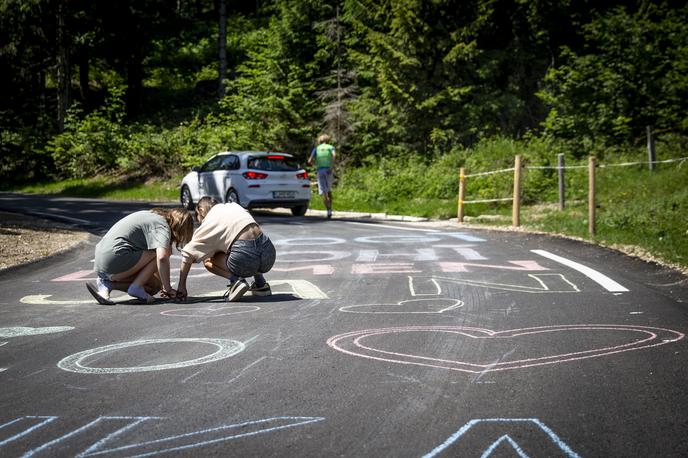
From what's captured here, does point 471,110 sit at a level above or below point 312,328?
above

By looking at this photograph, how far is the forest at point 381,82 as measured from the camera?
69.1 ft

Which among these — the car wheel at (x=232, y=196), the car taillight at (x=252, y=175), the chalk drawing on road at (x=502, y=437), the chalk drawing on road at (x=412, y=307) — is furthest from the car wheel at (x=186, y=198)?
the chalk drawing on road at (x=502, y=437)

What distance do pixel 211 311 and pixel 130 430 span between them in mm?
3224

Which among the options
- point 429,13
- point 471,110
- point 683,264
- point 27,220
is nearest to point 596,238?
point 683,264

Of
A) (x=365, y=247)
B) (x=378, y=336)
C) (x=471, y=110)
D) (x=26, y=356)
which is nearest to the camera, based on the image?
(x=26, y=356)

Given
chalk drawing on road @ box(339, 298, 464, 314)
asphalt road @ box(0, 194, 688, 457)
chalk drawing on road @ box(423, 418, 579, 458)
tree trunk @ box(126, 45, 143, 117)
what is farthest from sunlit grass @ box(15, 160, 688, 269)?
tree trunk @ box(126, 45, 143, 117)

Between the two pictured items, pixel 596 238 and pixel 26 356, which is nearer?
pixel 26 356

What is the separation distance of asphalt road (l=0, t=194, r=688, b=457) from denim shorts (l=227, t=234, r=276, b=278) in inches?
13.7

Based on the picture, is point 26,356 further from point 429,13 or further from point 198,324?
point 429,13

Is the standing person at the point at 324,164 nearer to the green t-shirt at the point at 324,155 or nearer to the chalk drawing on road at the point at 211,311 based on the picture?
the green t-shirt at the point at 324,155

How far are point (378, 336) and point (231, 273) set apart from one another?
2410mm

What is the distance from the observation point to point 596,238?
1192cm

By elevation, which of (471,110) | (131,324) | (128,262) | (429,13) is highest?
(429,13)

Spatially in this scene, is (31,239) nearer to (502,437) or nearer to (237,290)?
(237,290)
